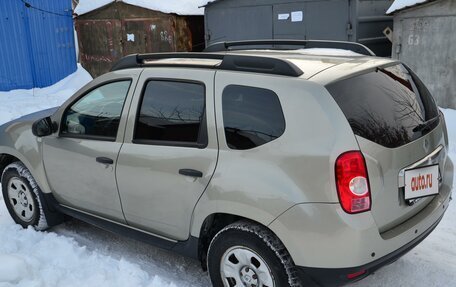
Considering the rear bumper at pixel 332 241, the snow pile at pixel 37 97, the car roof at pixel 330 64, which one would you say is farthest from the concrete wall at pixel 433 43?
the snow pile at pixel 37 97

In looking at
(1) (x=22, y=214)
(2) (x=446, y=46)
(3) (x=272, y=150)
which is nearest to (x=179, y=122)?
(3) (x=272, y=150)

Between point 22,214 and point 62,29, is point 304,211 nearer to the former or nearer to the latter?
point 22,214

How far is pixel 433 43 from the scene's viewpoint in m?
7.16

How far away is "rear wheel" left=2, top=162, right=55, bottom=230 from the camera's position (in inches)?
162

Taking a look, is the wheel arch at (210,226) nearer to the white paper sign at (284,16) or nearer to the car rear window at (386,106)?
the car rear window at (386,106)

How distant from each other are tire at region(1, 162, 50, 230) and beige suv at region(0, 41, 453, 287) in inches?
25.4

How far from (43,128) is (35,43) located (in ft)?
26.6

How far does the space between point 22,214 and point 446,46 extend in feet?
20.4

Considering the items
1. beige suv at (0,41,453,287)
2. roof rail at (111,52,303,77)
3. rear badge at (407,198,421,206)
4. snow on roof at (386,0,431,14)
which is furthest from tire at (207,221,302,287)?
snow on roof at (386,0,431,14)

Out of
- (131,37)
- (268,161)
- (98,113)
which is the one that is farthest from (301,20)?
(268,161)

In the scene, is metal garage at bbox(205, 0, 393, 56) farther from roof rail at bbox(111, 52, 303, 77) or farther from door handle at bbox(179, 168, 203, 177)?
door handle at bbox(179, 168, 203, 177)

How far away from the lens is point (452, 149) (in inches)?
233

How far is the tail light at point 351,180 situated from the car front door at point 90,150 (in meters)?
1.68

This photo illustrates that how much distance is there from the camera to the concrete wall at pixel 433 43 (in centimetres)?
693
